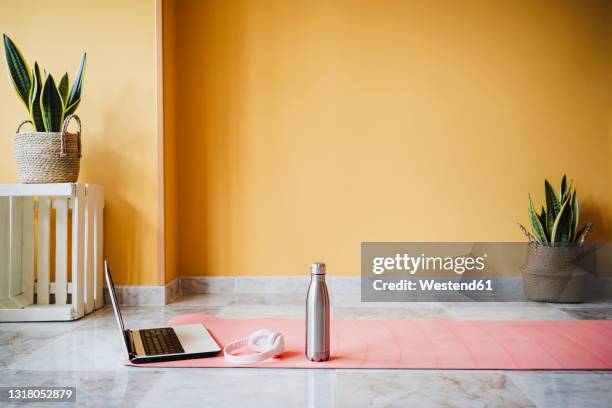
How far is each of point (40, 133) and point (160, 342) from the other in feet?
3.73

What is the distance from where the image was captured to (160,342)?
1.74 meters

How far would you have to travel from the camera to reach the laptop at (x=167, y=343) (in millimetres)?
1587

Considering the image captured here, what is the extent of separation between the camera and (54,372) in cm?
153

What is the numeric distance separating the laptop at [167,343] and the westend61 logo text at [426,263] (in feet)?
3.97

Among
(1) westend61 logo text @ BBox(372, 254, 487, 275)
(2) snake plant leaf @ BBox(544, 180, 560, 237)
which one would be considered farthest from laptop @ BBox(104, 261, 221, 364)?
(2) snake plant leaf @ BBox(544, 180, 560, 237)

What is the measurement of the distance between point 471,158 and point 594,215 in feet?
2.49

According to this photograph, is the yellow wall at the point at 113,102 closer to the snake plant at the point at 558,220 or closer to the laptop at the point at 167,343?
the laptop at the point at 167,343

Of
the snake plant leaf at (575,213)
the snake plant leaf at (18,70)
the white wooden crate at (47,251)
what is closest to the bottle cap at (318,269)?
the white wooden crate at (47,251)

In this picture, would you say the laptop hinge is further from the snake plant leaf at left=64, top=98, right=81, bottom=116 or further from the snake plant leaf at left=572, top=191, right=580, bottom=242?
the snake plant leaf at left=572, top=191, right=580, bottom=242

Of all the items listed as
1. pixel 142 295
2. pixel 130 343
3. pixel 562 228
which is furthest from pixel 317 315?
pixel 562 228

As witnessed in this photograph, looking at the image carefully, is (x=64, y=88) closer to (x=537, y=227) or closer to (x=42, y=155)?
(x=42, y=155)

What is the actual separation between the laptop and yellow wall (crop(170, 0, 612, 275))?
39.5 inches

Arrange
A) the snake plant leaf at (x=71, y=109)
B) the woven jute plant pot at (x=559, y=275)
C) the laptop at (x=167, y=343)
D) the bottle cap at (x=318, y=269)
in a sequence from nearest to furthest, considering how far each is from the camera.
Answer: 1. the bottle cap at (x=318, y=269)
2. the laptop at (x=167, y=343)
3. the snake plant leaf at (x=71, y=109)
4. the woven jute plant pot at (x=559, y=275)

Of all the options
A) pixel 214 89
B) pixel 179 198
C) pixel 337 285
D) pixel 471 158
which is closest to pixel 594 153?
pixel 471 158
